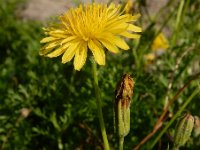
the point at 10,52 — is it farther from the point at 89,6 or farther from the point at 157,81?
the point at 89,6

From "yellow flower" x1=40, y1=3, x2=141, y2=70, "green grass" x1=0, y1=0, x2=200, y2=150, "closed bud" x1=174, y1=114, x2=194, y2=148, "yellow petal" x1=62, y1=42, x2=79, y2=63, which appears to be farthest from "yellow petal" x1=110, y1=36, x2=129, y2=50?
"green grass" x1=0, y1=0, x2=200, y2=150

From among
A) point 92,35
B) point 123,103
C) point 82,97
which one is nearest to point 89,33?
point 92,35

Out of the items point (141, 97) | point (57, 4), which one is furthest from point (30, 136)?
point (57, 4)

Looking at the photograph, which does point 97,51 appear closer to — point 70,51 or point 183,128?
point 70,51

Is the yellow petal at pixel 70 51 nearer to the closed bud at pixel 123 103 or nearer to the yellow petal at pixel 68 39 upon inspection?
the yellow petal at pixel 68 39

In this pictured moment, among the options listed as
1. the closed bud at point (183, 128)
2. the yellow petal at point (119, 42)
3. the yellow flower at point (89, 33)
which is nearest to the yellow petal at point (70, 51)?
the yellow flower at point (89, 33)

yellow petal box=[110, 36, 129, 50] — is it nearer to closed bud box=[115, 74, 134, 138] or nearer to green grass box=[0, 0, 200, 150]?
closed bud box=[115, 74, 134, 138]
